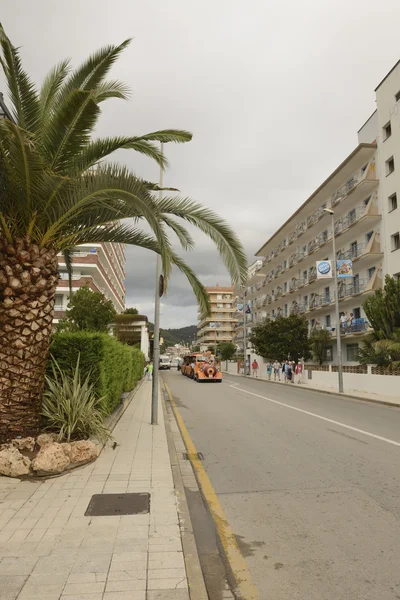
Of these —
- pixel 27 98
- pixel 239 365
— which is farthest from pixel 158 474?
pixel 239 365

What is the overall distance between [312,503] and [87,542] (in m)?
2.64

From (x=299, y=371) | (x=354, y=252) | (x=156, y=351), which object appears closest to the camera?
(x=156, y=351)

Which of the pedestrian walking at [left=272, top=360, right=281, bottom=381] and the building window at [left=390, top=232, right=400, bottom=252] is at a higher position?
the building window at [left=390, top=232, right=400, bottom=252]

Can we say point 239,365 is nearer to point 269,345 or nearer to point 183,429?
point 269,345

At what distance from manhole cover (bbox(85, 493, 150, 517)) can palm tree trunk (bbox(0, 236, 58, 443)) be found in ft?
7.29

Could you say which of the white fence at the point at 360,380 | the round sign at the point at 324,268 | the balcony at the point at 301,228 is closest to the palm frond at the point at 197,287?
the white fence at the point at 360,380

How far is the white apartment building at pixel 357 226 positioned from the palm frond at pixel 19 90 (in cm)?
2678

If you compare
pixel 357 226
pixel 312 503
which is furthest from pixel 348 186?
pixel 312 503

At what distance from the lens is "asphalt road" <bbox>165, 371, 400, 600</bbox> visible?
3396 mm

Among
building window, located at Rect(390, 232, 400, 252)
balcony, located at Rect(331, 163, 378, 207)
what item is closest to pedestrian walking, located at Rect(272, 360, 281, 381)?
building window, located at Rect(390, 232, 400, 252)

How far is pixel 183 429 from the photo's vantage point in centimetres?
1084

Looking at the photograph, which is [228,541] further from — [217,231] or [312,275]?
[312,275]

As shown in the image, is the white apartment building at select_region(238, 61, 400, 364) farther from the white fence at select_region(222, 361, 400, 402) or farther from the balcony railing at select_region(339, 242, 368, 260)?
the white fence at select_region(222, 361, 400, 402)

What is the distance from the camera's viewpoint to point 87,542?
3844 mm
